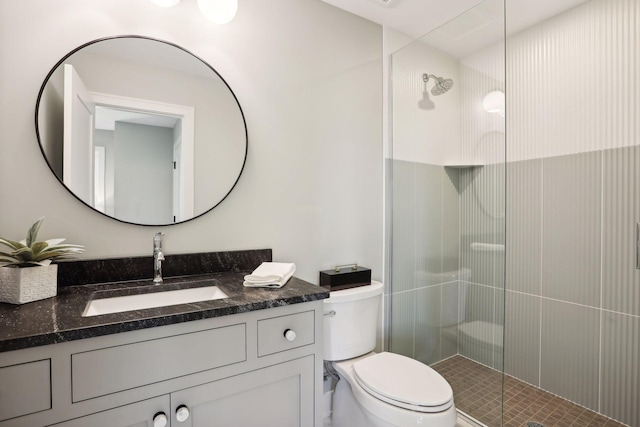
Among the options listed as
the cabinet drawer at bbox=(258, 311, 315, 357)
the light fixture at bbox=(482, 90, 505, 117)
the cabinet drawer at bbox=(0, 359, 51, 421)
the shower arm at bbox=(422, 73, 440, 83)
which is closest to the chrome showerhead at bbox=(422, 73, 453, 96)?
the shower arm at bbox=(422, 73, 440, 83)

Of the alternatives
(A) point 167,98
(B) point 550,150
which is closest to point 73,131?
(A) point 167,98

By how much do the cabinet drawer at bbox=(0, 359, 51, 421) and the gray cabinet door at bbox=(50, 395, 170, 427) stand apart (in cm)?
8

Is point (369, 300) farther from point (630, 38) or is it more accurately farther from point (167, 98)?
point (630, 38)

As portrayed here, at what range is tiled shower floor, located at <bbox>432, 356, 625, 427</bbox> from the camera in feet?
5.31

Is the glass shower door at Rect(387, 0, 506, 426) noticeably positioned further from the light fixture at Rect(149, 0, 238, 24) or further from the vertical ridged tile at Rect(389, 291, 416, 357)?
the light fixture at Rect(149, 0, 238, 24)

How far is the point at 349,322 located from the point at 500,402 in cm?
82

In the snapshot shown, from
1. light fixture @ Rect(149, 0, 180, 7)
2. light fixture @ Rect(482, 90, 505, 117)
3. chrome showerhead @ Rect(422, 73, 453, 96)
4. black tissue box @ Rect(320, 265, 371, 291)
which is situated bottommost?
black tissue box @ Rect(320, 265, 371, 291)

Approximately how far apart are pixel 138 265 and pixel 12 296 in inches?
16.0

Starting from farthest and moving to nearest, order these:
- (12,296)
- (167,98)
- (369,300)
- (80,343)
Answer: (369,300), (167,98), (12,296), (80,343)

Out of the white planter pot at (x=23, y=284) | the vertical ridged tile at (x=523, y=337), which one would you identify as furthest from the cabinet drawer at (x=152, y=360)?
the vertical ridged tile at (x=523, y=337)

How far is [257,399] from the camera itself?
1120mm

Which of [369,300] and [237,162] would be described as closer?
[237,162]

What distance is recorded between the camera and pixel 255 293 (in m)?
1.21

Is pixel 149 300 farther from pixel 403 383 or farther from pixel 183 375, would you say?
pixel 403 383
